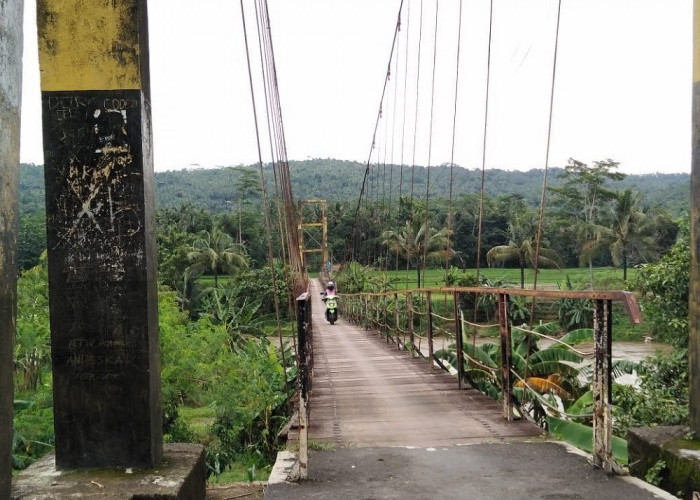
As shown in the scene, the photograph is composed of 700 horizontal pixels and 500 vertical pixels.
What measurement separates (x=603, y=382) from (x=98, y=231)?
1.93 metres

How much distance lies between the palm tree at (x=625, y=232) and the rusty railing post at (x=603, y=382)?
31.1 meters

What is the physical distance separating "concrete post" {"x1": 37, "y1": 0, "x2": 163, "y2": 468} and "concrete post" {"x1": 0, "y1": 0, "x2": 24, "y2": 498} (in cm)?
54

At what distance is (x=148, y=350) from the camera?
8.00 ft

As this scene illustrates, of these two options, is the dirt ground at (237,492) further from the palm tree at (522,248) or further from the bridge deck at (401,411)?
the palm tree at (522,248)

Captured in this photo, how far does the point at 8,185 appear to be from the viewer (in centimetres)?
183

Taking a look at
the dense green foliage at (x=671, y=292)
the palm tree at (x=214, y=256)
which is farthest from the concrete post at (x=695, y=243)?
the palm tree at (x=214, y=256)

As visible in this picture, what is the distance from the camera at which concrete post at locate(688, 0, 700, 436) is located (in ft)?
8.54

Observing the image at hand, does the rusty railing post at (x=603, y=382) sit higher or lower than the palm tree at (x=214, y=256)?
higher

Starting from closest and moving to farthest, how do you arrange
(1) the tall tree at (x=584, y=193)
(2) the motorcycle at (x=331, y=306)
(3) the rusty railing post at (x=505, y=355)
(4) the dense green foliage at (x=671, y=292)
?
(3) the rusty railing post at (x=505, y=355) < (4) the dense green foliage at (x=671, y=292) < (2) the motorcycle at (x=331, y=306) < (1) the tall tree at (x=584, y=193)

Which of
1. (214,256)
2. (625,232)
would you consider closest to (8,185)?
(625,232)

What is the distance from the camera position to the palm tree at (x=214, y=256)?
34875mm

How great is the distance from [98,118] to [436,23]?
8688mm

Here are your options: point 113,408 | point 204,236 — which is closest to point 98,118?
point 113,408

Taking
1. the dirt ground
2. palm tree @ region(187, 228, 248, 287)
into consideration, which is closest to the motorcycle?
the dirt ground
